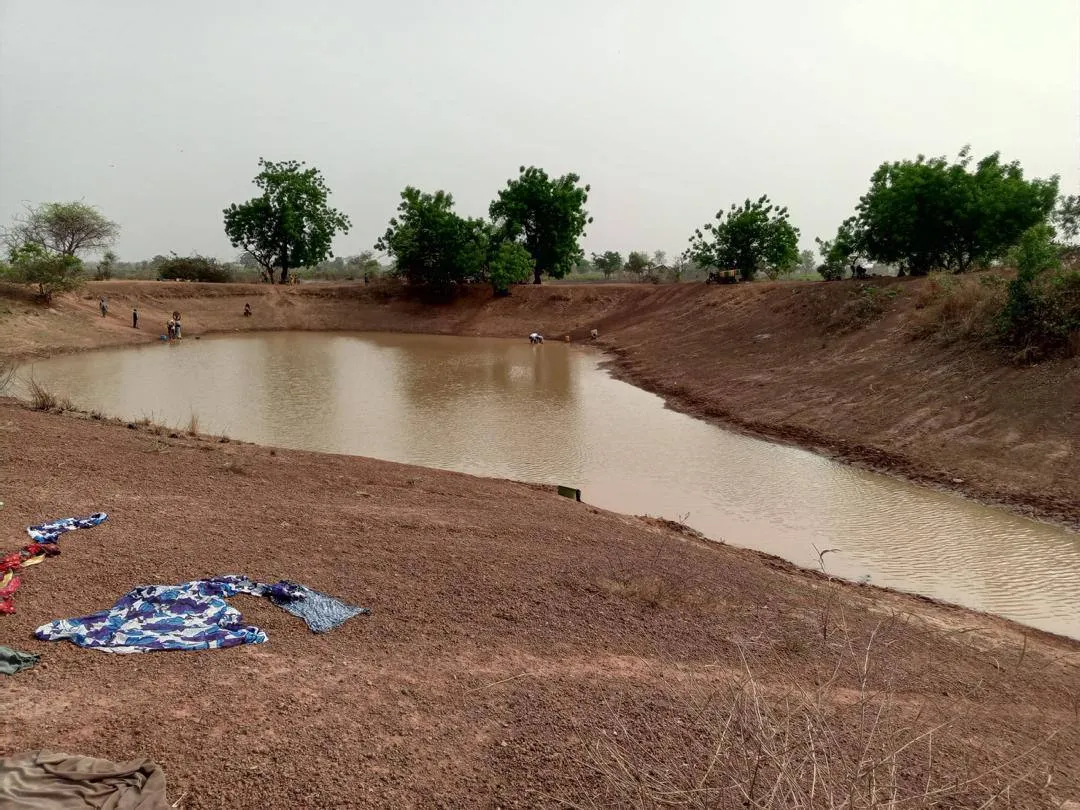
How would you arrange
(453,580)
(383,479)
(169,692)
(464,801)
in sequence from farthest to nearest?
(383,479)
(453,580)
(169,692)
(464,801)

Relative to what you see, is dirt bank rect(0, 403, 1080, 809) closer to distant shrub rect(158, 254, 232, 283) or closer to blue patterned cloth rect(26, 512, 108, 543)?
blue patterned cloth rect(26, 512, 108, 543)

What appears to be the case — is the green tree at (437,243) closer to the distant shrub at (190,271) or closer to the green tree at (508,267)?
the green tree at (508,267)

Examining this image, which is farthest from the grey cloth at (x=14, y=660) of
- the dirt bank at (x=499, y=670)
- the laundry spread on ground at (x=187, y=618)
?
the laundry spread on ground at (x=187, y=618)

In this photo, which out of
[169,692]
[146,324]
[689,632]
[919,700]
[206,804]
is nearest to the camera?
[206,804]

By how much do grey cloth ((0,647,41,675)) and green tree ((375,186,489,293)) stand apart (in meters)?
37.0

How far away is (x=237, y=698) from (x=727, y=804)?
8.62 ft

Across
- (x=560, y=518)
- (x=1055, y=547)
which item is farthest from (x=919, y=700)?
(x=1055, y=547)

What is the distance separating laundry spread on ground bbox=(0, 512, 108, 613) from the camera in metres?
4.28

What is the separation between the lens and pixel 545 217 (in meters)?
40.2

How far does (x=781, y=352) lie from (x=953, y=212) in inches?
343

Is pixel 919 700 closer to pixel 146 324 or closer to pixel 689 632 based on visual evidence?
pixel 689 632

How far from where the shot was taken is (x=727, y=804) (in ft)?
8.28

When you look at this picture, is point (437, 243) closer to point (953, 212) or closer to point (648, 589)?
point (953, 212)

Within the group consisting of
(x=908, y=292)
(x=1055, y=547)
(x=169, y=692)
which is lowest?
(x=1055, y=547)
